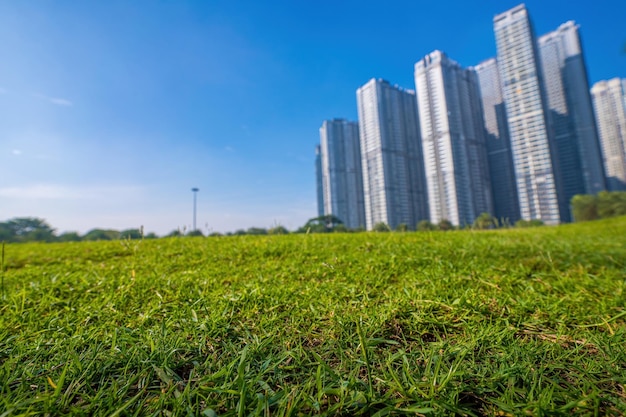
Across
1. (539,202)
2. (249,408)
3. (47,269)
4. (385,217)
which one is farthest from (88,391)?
(539,202)

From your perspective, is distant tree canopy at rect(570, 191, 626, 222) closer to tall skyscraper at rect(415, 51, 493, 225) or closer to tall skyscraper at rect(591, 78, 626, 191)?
tall skyscraper at rect(415, 51, 493, 225)

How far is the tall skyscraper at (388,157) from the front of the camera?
4822 cm

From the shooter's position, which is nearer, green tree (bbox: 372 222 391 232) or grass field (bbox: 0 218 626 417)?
grass field (bbox: 0 218 626 417)

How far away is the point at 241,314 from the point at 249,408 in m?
0.63

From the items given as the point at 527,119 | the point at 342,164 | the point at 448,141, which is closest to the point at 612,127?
the point at 527,119

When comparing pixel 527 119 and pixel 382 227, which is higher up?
pixel 527 119

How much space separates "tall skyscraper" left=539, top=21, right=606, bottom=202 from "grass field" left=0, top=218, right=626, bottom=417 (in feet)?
229

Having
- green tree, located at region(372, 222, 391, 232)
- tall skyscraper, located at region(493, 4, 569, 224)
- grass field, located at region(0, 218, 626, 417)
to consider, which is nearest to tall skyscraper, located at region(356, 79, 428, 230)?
tall skyscraper, located at region(493, 4, 569, 224)

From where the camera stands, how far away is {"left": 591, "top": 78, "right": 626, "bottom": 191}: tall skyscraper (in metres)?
58.8

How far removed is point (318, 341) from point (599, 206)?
3381 centimetres

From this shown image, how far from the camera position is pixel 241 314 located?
1293mm

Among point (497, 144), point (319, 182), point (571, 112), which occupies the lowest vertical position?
point (319, 182)

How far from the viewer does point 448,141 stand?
48.1 meters

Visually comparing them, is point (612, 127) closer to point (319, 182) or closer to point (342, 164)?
point (342, 164)
